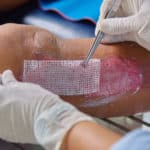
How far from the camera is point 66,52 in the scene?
3.47ft

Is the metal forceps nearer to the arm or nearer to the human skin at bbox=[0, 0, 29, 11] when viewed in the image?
the arm

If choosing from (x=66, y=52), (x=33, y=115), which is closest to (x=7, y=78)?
(x=33, y=115)

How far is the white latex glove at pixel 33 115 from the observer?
74 centimetres

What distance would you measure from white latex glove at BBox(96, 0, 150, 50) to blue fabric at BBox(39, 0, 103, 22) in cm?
19

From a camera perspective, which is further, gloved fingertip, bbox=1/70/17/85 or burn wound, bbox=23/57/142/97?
burn wound, bbox=23/57/142/97

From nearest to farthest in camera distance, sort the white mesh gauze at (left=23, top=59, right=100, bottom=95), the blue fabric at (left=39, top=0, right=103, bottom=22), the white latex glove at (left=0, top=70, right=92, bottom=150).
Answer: the white latex glove at (left=0, top=70, right=92, bottom=150)
the white mesh gauze at (left=23, top=59, right=100, bottom=95)
the blue fabric at (left=39, top=0, right=103, bottom=22)

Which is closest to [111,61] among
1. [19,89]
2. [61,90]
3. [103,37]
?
[103,37]

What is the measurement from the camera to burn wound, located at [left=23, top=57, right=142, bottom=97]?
99 cm

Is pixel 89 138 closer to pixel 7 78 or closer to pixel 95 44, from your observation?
pixel 7 78

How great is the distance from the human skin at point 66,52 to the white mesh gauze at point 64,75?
19mm

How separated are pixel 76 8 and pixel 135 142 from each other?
82cm

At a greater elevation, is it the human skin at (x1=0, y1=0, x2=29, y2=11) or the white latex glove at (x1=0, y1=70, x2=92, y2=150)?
the human skin at (x1=0, y1=0, x2=29, y2=11)

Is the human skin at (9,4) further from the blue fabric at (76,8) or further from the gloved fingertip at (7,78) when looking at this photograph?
the gloved fingertip at (7,78)

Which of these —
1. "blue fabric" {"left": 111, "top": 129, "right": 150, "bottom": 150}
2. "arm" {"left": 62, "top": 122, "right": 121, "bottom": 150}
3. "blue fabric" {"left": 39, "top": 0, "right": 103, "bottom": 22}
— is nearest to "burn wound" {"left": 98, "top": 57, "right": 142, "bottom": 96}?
"blue fabric" {"left": 39, "top": 0, "right": 103, "bottom": 22}
